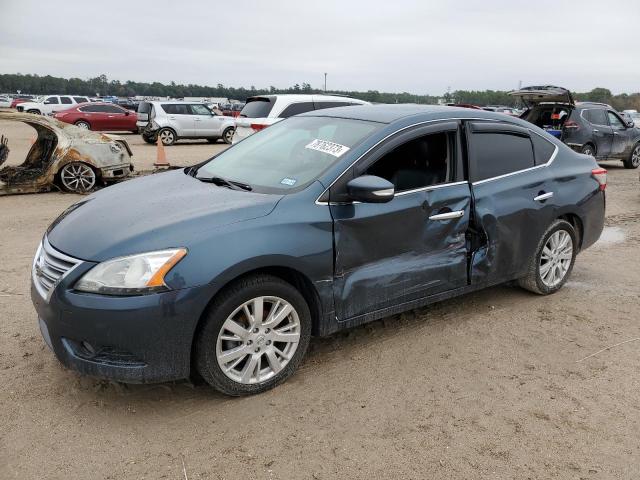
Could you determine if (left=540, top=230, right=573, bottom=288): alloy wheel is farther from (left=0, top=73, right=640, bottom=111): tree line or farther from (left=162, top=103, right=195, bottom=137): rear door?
(left=0, top=73, right=640, bottom=111): tree line

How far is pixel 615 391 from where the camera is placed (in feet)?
10.7

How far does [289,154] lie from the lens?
150 inches

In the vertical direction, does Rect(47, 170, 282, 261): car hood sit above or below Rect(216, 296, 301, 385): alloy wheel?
above

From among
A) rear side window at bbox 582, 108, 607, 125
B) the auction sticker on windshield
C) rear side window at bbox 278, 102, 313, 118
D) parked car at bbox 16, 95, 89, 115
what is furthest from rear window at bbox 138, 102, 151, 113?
the auction sticker on windshield

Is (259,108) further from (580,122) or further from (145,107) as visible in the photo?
(145,107)

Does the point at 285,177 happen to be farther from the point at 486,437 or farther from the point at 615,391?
the point at 615,391

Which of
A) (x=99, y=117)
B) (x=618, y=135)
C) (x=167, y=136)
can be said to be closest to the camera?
(x=618, y=135)

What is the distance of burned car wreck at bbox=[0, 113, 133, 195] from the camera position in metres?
9.09

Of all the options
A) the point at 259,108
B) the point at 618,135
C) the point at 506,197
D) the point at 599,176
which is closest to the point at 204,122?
the point at 259,108

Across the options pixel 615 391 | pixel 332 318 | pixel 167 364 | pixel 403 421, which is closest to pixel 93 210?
pixel 167 364

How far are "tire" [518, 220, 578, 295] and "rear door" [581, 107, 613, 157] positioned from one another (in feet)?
32.5

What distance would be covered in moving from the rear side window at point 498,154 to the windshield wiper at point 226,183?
1696mm

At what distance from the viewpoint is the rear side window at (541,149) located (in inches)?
177

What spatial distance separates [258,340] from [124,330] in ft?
2.44
